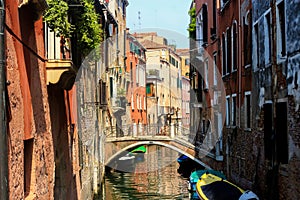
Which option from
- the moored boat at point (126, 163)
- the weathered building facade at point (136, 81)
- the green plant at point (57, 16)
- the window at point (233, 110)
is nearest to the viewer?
the green plant at point (57, 16)

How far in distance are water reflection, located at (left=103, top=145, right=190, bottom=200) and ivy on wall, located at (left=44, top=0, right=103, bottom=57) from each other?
8.17 m

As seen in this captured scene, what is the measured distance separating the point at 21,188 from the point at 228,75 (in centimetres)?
985

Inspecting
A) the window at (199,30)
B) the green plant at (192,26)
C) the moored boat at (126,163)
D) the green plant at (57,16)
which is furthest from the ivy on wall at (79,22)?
the moored boat at (126,163)

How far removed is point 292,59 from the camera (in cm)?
781

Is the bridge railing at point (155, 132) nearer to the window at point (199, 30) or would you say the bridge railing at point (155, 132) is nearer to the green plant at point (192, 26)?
the window at point (199, 30)

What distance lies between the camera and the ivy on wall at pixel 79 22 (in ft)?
23.3

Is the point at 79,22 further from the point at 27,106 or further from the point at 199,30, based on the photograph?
the point at 199,30

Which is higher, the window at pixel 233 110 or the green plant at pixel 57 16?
the green plant at pixel 57 16

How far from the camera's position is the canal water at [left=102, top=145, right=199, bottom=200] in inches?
674

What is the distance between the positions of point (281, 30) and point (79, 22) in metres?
3.38

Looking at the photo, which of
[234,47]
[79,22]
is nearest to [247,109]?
[234,47]

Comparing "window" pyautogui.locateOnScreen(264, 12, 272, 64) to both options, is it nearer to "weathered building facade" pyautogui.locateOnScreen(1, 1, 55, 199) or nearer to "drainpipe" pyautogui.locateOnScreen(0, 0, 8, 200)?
"weathered building facade" pyautogui.locateOnScreen(1, 1, 55, 199)

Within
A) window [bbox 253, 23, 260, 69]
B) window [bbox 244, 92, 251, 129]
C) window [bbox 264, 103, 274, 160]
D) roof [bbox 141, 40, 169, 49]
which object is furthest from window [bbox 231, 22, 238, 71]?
roof [bbox 141, 40, 169, 49]

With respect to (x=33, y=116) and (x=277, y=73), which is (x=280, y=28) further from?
(x=33, y=116)
